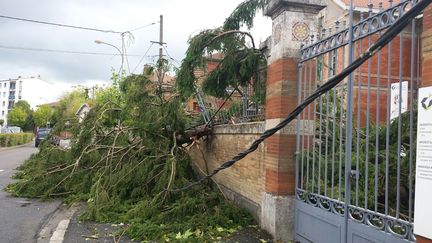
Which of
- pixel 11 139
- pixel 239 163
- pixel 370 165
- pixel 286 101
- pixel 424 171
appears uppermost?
pixel 286 101

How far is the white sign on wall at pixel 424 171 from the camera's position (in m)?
2.87

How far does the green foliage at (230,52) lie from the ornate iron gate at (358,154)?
5.90 ft

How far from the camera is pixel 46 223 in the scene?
7418 mm

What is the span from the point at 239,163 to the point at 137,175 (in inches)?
90.4

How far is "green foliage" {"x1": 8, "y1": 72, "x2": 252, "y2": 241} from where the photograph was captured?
6841 millimetres

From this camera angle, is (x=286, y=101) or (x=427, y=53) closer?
(x=427, y=53)

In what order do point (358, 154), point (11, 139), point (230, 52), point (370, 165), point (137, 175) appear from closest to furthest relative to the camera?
1. point (358, 154)
2. point (370, 165)
3. point (230, 52)
4. point (137, 175)
5. point (11, 139)

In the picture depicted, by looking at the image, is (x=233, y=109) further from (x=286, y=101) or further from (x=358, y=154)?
(x=358, y=154)

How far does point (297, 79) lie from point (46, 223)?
526 cm

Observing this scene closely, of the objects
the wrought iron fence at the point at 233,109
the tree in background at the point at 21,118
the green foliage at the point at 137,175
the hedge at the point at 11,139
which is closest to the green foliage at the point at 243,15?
the wrought iron fence at the point at 233,109

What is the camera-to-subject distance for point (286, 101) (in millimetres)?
5914

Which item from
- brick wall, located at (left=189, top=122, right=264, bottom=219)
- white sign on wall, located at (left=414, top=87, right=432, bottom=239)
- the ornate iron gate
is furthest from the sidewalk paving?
white sign on wall, located at (left=414, top=87, right=432, bottom=239)

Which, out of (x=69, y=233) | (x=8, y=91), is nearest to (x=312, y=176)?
(x=69, y=233)

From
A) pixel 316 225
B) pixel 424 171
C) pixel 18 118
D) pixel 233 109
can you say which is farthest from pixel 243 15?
pixel 18 118
